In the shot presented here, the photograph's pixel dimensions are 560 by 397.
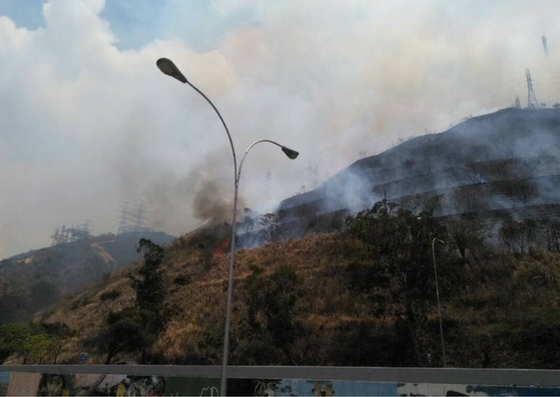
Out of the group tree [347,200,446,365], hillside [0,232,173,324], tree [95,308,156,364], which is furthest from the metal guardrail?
hillside [0,232,173,324]

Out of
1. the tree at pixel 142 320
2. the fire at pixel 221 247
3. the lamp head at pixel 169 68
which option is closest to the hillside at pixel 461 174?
the fire at pixel 221 247

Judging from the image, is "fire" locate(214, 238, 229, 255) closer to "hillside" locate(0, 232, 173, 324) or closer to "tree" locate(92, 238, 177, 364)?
"tree" locate(92, 238, 177, 364)

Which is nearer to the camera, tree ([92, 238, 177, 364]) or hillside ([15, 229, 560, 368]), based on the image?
hillside ([15, 229, 560, 368])

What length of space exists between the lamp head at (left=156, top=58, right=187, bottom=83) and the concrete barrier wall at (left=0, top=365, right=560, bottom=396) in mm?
10537

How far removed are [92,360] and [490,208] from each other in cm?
5555

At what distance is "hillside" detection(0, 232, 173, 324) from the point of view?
85.2 m

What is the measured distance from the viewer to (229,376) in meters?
17.2

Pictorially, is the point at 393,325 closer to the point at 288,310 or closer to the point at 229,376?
the point at 288,310

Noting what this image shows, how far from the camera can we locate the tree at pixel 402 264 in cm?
2923

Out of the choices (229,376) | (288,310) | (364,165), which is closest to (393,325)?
(288,310)

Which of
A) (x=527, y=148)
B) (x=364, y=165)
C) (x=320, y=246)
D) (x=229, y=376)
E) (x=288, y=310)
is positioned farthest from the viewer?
(x=364, y=165)

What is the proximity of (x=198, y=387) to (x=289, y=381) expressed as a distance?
4468 mm

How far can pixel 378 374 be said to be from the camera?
1396cm

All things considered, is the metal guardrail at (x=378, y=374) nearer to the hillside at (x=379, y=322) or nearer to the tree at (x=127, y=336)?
the hillside at (x=379, y=322)
